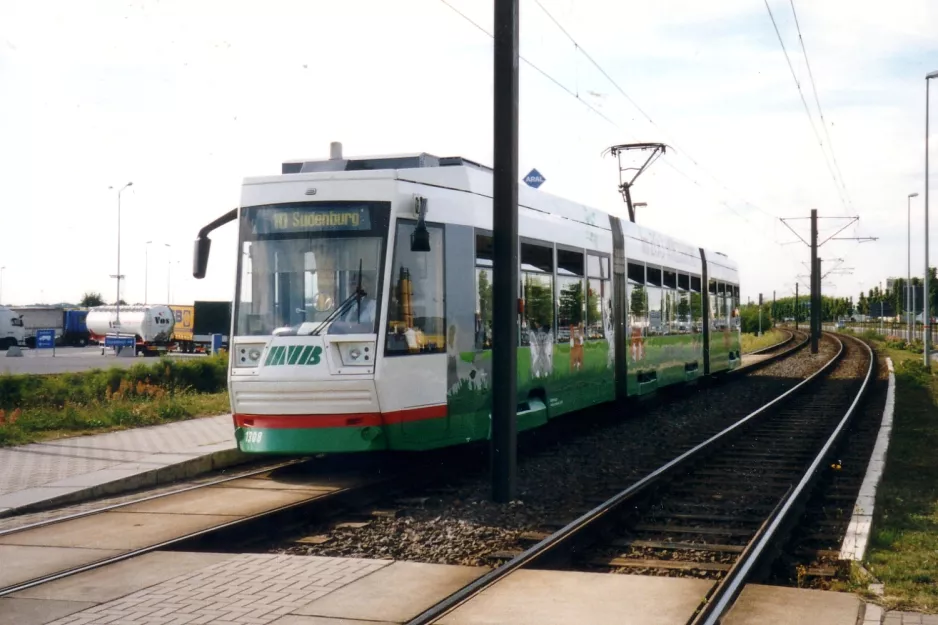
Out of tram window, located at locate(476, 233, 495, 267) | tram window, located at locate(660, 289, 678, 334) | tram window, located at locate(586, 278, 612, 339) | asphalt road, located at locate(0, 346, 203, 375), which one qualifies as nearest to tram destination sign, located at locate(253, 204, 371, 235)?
tram window, located at locate(476, 233, 495, 267)

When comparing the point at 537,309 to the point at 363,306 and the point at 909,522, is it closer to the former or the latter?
the point at 363,306

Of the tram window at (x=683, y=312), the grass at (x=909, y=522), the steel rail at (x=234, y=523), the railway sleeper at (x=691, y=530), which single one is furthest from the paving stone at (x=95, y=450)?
the tram window at (x=683, y=312)

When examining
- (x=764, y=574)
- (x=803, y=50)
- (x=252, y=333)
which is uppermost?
(x=803, y=50)

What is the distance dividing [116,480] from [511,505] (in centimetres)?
418

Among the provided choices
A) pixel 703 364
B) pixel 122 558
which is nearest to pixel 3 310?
pixel 703 364

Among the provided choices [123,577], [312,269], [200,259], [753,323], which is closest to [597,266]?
[312,269]

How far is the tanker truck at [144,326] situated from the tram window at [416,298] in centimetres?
4994

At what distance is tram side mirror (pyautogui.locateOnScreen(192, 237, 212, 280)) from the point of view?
11.2 meters

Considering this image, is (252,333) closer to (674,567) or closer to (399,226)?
(399,226)

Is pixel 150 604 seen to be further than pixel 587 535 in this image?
No

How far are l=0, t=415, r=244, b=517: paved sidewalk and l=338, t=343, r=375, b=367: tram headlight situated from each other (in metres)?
2.82

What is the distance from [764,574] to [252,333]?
5.61 meters

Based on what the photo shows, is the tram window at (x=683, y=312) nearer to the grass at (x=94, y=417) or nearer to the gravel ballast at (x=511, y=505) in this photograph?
the gravel ballast at (x=511, y=505)

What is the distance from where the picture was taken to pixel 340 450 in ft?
33.5
